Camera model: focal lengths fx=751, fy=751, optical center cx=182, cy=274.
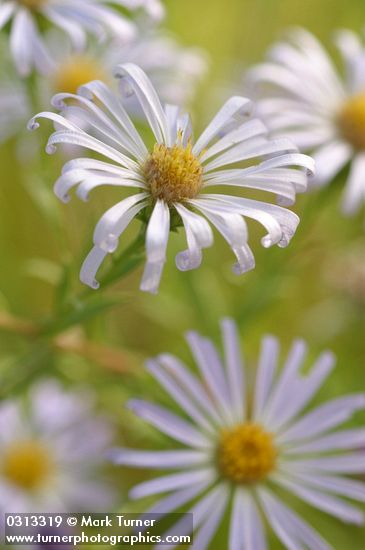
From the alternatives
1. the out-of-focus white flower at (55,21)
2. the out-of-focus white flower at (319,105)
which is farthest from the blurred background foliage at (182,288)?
the out-of-focus white flower at (55,21)

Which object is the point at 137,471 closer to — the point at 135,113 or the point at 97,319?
the point at 97,319

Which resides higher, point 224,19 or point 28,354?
point 224,19

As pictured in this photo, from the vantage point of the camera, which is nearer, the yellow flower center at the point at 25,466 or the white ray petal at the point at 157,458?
the white ray petal at the point at 157,458

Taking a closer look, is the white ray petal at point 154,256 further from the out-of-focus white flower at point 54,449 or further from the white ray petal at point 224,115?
the out-of-focus white flower at point 54,449

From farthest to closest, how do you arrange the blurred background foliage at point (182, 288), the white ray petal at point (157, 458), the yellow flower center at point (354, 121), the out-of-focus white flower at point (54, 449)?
the out-of-focus white flower at point (54, 449)
the yellow flower center at point (354, 121)
the blurred background foliage at point (182, 288)
the white ray petal at point (157, 458)

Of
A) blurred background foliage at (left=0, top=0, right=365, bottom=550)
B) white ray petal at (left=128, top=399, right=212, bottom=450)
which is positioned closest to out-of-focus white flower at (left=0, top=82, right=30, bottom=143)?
blurred background foliage at (left=0, top=0, right=365, bottom=550)

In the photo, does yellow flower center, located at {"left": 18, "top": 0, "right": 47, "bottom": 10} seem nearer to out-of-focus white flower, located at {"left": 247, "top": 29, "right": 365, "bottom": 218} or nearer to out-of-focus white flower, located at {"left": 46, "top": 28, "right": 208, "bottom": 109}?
out-of-focus white flower, located at {"left": 46, "top": 28, "right": 208, "bottom": 109}

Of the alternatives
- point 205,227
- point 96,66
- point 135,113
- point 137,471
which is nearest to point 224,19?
point 96,66
